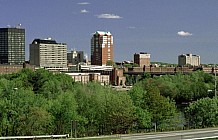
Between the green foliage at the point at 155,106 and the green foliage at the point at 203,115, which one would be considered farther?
the green foliage at the point at 155,106

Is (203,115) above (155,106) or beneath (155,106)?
beneath

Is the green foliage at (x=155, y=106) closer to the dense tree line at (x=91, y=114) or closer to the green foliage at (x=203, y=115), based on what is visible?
the dense tree line at (x=91, y=114)

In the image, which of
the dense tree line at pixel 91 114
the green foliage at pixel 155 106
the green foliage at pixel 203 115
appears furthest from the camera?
the green foliage at pixel 155 106

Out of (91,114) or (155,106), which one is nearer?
(91,114)

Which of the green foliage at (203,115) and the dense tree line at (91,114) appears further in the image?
the green foliage at (203,115)

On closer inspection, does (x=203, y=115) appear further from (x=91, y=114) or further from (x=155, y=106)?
(x=91, y=114)

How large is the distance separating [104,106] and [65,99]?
A: 5.29 meters

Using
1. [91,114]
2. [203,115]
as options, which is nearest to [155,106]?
[203,115]

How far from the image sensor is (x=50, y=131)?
5172 centimetres

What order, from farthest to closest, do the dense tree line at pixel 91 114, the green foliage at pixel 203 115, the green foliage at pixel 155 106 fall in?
1. the green foliage at pixel 155 106
2. the green foliage at pixel 203 115
3. the dense tree line at pixel 91 114

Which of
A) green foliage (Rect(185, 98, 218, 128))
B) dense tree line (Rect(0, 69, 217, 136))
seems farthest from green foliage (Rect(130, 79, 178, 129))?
green foliage (Rect(185, 98, 218, 128))

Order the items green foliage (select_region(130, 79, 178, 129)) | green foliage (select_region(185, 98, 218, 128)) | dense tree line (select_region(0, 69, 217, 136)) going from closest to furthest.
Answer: dense tree line (select_region(0, 69, 217, 136)), green foliage (select_region(185, 98, 218, 128)), green foliage (select_region(130, 79, 178, 129))

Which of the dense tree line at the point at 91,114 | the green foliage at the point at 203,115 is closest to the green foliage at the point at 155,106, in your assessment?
the dense tree line at the point at 91,114

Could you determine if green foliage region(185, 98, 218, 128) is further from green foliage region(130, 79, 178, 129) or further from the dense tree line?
green foliage region(130, 79, 178, 129)
